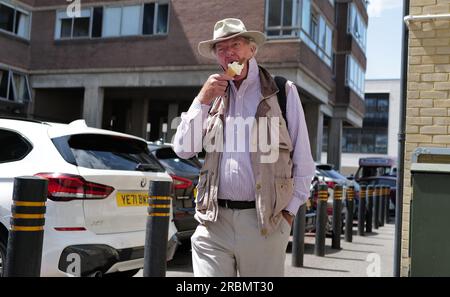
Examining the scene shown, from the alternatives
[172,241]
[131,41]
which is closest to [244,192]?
[172,241]

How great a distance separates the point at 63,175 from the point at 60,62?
21106mm

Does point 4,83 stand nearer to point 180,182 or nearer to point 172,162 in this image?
point 172,162

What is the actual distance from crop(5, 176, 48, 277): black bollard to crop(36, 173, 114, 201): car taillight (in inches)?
36.6

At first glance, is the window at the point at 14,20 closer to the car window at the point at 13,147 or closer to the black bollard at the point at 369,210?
the black bollard at the point at 369,210

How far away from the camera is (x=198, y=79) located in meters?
21.2

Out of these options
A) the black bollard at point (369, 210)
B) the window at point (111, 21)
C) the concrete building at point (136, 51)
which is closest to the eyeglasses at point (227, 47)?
the black bollard at point (369, 210)

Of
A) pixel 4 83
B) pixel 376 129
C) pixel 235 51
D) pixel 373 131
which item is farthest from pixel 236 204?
pixel 373 131

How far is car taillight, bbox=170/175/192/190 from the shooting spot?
670cm

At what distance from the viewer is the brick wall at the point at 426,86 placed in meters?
5.71

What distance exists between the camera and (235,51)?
2.93m

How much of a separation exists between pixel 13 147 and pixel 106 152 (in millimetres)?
825

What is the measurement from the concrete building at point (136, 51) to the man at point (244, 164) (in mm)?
17156

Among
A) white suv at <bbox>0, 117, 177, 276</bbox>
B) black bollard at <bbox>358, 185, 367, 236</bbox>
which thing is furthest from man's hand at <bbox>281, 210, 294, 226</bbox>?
black bollard at <bbox>358, 185, 367, 236</bbox>
